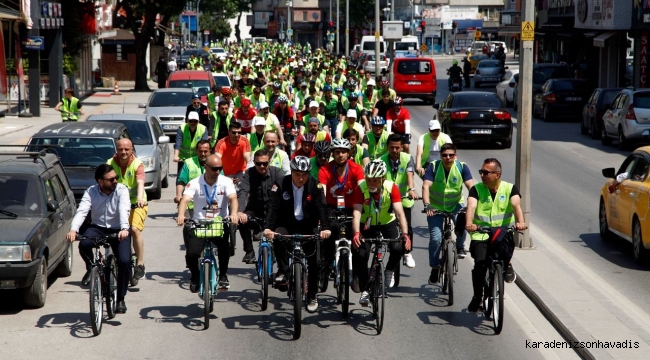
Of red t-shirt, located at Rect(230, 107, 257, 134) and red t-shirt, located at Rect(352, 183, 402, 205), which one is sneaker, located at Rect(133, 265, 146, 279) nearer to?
red t-shirt, located at Rect(352, 183, 402, 205)

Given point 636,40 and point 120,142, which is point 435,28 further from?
point 120,142

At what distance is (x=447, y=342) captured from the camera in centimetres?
966

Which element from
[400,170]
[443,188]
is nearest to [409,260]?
[443,188]

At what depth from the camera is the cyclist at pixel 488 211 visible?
10273 millimetres

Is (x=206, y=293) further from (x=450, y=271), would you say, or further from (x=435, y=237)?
(x=435, y=237)

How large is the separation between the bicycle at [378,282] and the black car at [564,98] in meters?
26.8

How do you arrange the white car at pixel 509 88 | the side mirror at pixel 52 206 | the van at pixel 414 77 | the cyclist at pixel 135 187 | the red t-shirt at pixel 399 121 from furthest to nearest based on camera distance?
the van at pixel 414 77
the white car at pixel 509 88
the red t-shirt at pixel 399 121
the cyclist at pixel 135 187
the side mirror at pixel 52 206

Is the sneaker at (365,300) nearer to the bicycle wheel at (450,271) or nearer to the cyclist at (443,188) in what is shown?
the bicycle wheel at (450,271)

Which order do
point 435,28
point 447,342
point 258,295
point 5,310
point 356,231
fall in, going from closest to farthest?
point 447,342, point 356,231, point 5,310, point 258,295, point 435,28

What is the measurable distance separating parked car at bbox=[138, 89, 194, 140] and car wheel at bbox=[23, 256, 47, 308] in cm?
1794

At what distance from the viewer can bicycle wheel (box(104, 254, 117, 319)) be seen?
34.0 ft

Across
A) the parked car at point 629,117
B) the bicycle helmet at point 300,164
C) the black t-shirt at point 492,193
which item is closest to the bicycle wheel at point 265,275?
the bicycle helmet at point 300,164

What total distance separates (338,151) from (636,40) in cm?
3395

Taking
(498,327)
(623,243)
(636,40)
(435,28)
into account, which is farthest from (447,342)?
(435,28)
